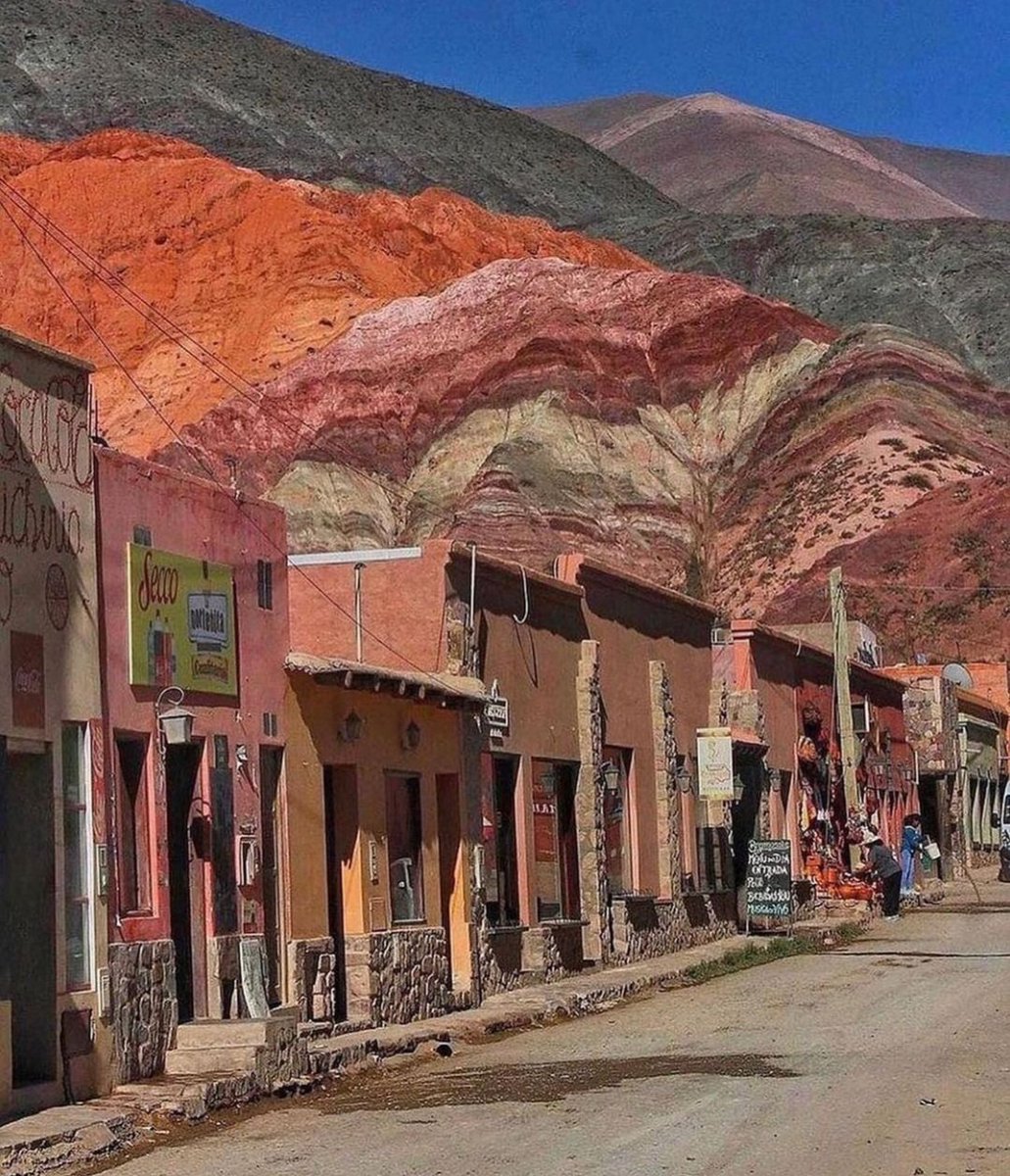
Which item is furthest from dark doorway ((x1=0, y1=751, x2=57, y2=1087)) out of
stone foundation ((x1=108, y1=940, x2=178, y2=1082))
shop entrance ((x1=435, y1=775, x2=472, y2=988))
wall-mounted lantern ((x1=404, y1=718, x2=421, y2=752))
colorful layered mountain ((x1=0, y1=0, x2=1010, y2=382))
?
colorful layered mountain ((x1=0, y1=0, x2=1010, y2=382))

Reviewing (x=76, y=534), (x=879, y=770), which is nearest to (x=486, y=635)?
(x=76, y=534)

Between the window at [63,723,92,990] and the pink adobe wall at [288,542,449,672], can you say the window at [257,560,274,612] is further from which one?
the window at [63,723,92,990]

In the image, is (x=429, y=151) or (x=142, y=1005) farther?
(x=429, y=151)

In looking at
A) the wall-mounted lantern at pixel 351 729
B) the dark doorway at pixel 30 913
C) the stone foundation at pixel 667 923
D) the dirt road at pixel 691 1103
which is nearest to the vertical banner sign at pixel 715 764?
the stone foundation at pixel 667 923

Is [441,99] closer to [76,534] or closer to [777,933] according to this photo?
[777,933]

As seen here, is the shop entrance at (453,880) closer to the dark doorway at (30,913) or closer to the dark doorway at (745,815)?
the dark doorway at (30,913)

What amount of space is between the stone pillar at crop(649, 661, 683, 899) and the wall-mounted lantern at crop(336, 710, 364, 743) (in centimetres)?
1023

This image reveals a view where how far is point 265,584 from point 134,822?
3.23 metres

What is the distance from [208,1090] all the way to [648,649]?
1628 cm

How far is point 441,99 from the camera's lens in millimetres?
135500

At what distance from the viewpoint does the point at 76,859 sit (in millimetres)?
14570

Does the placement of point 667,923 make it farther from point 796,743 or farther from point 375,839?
point 796,743

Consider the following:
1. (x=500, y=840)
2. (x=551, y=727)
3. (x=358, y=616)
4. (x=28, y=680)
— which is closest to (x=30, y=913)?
(x=28, y=680)

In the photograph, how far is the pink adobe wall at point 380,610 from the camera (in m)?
21.9
